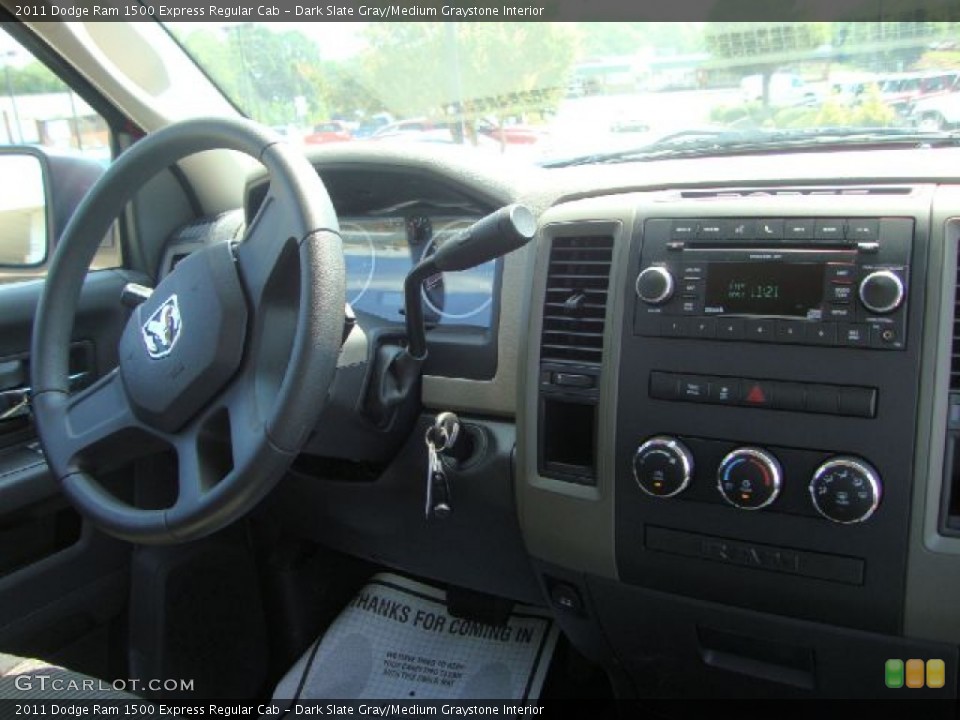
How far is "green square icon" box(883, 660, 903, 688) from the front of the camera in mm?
1375

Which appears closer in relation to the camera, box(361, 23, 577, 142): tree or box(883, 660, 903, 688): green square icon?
box(883, 660, 903, 688): green square icon

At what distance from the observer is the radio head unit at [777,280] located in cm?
122

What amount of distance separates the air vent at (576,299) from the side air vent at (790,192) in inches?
6.9

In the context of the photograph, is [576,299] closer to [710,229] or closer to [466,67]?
[710,229]

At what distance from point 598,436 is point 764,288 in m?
0.37

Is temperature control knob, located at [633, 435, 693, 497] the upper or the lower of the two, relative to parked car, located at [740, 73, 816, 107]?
lower

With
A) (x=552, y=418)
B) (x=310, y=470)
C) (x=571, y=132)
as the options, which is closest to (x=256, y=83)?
(x=571, y=132)

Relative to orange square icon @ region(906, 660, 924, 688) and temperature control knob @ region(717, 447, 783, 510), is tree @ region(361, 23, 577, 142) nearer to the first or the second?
temperature control knob @ region(717, 447, 783, 510)

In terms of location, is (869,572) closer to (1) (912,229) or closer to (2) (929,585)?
(2) (929,585)

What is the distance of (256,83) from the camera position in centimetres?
228

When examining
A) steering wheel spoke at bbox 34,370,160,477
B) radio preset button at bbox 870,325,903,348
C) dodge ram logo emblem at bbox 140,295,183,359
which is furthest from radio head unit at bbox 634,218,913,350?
steering wheel spoke at bbox 34,370,160,477

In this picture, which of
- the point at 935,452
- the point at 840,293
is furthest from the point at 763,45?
the point at 935,452

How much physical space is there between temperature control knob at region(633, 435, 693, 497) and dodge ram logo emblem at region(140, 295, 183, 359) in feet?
2.52

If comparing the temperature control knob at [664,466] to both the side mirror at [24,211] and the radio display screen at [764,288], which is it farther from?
the side mirror at [24,211]
